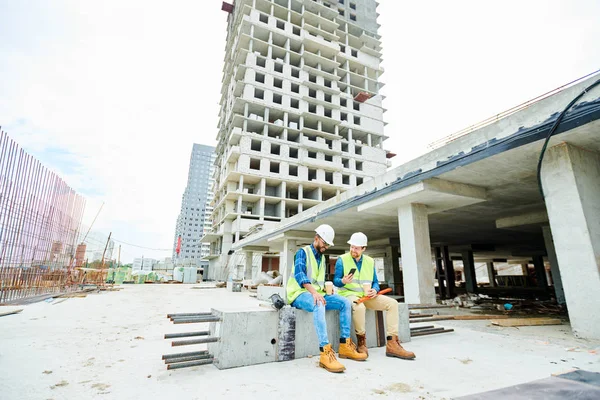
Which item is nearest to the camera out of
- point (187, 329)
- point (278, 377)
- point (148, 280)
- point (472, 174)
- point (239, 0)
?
point (278, 377)

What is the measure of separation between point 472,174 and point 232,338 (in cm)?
653

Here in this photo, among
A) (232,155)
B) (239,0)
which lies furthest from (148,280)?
(239,0)

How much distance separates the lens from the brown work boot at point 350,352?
3.21 m

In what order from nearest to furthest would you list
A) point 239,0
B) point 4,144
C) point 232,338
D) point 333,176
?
point 232,338, point 4,144, point 333,176, point 239,0

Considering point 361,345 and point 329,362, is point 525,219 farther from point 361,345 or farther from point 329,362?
point 329,362

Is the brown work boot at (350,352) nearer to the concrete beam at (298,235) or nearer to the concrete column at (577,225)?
the concrete column at (577,225)

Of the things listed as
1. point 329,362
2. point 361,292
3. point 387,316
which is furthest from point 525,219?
point 329,362

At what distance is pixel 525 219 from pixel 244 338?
1134 centimetres

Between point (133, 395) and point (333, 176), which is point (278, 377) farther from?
point (333, 176)

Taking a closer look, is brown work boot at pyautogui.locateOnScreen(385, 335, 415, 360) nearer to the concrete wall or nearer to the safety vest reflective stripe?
the concrete wall

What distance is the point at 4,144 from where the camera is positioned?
789 cm

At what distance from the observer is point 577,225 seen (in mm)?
4660

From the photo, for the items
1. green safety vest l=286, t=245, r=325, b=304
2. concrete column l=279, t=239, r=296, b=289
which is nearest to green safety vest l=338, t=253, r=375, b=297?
green safety vest l=286, t=245, r=325, b=304

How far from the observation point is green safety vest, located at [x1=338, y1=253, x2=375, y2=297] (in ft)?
12.1
